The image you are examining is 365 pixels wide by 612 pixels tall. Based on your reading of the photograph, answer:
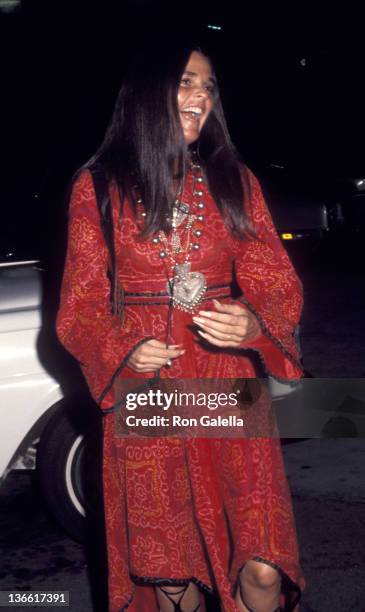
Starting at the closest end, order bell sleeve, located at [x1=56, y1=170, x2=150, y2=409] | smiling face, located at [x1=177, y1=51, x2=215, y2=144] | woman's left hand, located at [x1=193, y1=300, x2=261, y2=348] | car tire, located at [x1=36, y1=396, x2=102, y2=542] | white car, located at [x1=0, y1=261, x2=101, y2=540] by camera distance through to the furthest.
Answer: woman's left hand, located at [x1=193, y1=300, x2=261, y2=348] < bell sleeve, located at [x1=56, y1=170, x2=150, y2=409] < smiling face, located at [x1=177, y1=51, x2=215, y2=144] < white car, located at [x1=0, y1=261, x2=101, y2=540] < car tire, located at [x1=36, y1=396, x2=102, y2=542]

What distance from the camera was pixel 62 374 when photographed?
331 centimetres

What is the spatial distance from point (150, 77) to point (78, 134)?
1.94 metres

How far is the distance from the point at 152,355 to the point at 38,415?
1.60m

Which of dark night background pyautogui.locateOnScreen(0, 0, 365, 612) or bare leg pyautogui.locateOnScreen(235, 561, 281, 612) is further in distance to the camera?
dark night background pyautogui.locateOnScreen(0, 0, 365, 612)

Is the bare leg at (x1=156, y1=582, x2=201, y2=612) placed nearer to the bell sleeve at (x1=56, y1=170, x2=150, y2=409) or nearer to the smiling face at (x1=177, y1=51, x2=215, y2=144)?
the bell sleeve at (x1=56, y1=170, x2=150, y2=409)

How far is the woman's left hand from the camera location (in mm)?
1751

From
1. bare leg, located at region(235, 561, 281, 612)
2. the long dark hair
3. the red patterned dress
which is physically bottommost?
bare leg, located at region(235, 561, 281, 612)

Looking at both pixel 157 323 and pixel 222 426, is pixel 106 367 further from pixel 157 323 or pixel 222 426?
pixel 222 426

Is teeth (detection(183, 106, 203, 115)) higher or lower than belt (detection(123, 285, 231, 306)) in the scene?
higher

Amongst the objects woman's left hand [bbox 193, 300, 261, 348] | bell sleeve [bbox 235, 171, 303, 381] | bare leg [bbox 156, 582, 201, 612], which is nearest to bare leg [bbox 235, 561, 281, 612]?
bare leg [bbox 156, 582, 201, 612]

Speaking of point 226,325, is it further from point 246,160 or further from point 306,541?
point 246,160

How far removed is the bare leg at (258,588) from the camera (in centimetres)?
203

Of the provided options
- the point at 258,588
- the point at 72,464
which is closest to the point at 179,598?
the point at 258,588

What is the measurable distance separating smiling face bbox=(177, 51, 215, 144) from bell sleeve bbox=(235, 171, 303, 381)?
230 millimetres
